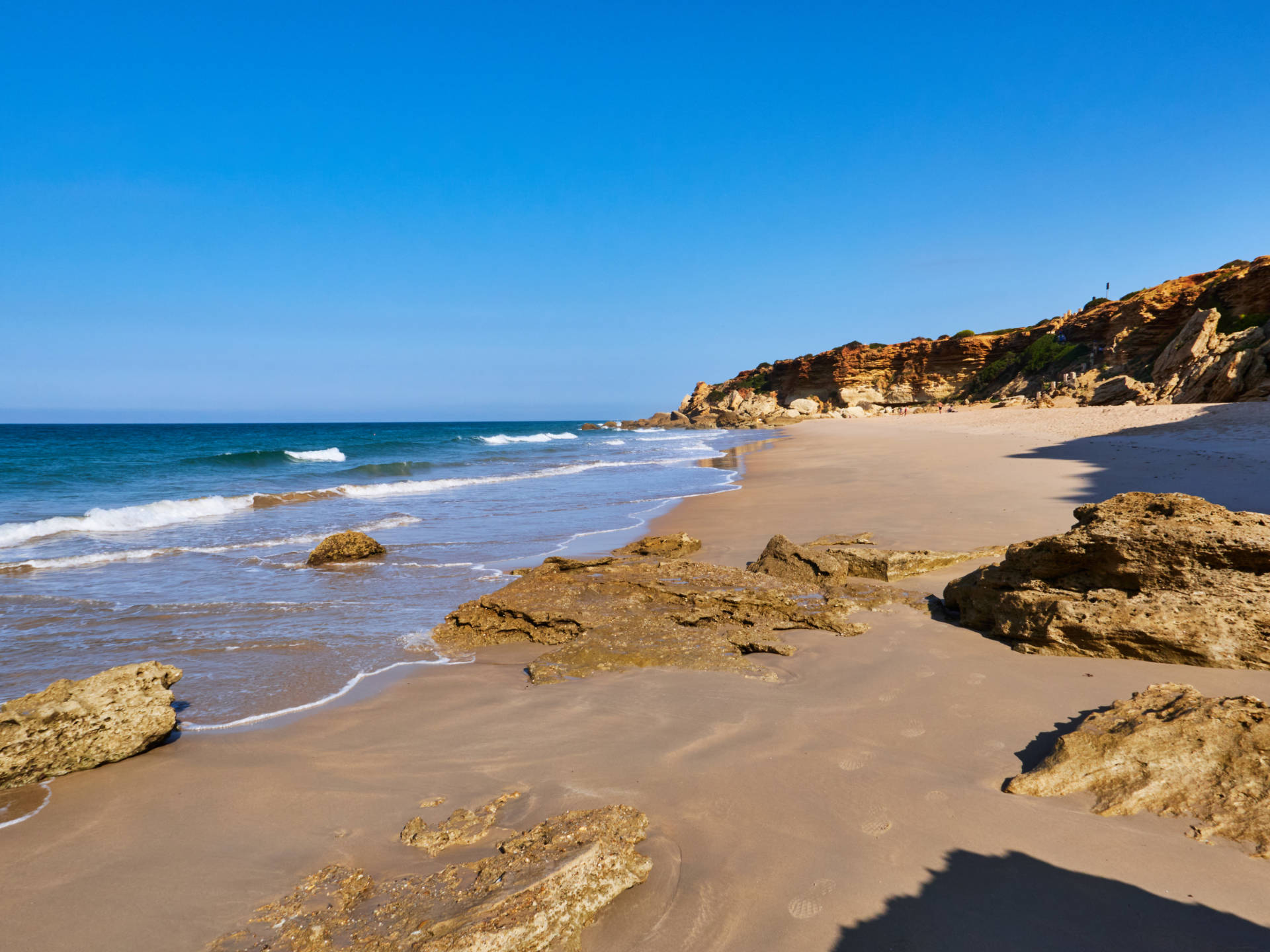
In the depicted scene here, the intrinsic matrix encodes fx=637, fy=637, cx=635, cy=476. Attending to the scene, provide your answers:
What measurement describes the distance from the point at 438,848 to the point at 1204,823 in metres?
3.02

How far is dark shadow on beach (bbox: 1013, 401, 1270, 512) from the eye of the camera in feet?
30.8

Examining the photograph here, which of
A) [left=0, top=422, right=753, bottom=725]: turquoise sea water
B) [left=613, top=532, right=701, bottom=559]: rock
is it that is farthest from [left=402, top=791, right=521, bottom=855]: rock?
[left=613, top=532, right=701, bottom=559]: rock

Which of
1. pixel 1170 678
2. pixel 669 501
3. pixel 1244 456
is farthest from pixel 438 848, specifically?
pixel 1244 456

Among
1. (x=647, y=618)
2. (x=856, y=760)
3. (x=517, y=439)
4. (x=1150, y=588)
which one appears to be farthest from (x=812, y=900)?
(x=517, y=439)

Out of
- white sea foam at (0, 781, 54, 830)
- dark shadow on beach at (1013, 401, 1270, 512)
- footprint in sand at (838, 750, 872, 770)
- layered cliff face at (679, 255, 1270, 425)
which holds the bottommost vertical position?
white sea foam at (0, 781, 54, 830)

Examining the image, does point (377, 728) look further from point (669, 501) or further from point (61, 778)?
point (669, 501)

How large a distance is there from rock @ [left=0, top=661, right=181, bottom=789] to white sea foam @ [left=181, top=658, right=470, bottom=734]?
0.80ft

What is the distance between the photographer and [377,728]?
3957mm

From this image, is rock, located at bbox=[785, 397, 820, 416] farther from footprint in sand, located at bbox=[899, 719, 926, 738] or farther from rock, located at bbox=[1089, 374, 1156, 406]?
footprint in sand, located at bbox=[899, 719, 926, 738]

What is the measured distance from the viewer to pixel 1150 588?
4.27 meters

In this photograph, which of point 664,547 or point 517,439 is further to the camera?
point 517,439

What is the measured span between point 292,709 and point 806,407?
6950cm

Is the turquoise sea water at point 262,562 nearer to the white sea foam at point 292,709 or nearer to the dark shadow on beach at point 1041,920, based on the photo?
the white sea foam at point 292,709

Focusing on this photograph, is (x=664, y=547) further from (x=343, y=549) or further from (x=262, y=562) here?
(x=262, y=562)
